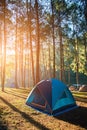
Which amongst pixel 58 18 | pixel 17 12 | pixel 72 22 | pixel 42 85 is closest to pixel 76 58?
pixel 72 22

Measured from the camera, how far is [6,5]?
2417 cm

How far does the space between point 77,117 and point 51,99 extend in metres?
1.72

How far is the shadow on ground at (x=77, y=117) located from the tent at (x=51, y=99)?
1.67ft

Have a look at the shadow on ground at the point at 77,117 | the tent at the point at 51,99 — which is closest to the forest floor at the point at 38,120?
the shadow on ground at the point at 77,117

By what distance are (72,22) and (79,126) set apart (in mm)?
25313

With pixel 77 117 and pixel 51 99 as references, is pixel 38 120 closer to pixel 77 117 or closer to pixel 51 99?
pixel 51 99

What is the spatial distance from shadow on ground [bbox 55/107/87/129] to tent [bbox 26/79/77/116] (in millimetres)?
510

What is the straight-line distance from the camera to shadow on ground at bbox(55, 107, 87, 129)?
9.24 metres

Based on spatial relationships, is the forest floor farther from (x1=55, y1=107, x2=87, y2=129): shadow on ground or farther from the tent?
the tent

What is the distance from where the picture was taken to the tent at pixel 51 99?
11039 mm

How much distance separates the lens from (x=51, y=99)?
36.6 ft

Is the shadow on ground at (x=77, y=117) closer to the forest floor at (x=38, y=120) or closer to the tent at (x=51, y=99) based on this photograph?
the forest floor at (x=38, y=120)

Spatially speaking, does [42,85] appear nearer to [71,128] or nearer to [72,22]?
[71,128]

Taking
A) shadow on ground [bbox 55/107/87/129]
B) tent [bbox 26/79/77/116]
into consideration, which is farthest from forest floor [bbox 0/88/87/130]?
tent [bbox 26/79/77/116]
